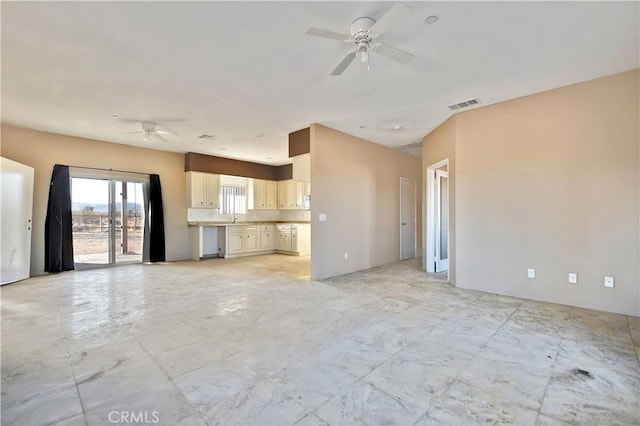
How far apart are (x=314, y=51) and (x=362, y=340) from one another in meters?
2.79

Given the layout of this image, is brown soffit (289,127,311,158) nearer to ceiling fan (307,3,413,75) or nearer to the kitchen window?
ceiling fan (307,3,413,75)

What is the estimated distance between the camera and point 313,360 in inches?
93.4

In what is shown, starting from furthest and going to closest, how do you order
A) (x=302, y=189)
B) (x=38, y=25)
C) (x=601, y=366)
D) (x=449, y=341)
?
1. (x=302, y=189)
2. (x=449, y=341)
3. (x=38, y=25)
4. (x=601, y=366)

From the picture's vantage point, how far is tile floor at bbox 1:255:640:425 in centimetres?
177

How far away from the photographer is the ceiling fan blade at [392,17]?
6.63 ft

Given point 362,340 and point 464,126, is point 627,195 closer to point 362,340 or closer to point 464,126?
point 464,126

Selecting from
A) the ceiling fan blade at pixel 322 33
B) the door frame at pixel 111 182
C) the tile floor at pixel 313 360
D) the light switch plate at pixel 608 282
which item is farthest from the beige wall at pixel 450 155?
the door frame at pixel 111 182

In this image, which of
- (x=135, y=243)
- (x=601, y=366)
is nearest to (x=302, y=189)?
(x=135, y=243)

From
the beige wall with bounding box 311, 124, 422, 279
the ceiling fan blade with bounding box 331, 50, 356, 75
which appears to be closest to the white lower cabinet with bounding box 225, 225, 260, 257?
the beige wall with bounding box 311, 124, 422, 279

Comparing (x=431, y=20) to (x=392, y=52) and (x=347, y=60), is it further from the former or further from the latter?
(x=347, y=60)

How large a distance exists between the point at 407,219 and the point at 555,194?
3.67m

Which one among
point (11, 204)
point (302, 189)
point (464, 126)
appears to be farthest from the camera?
point (302, 189)

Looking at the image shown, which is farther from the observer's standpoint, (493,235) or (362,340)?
(493,235)

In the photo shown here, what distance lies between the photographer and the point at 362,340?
274 centimetres
